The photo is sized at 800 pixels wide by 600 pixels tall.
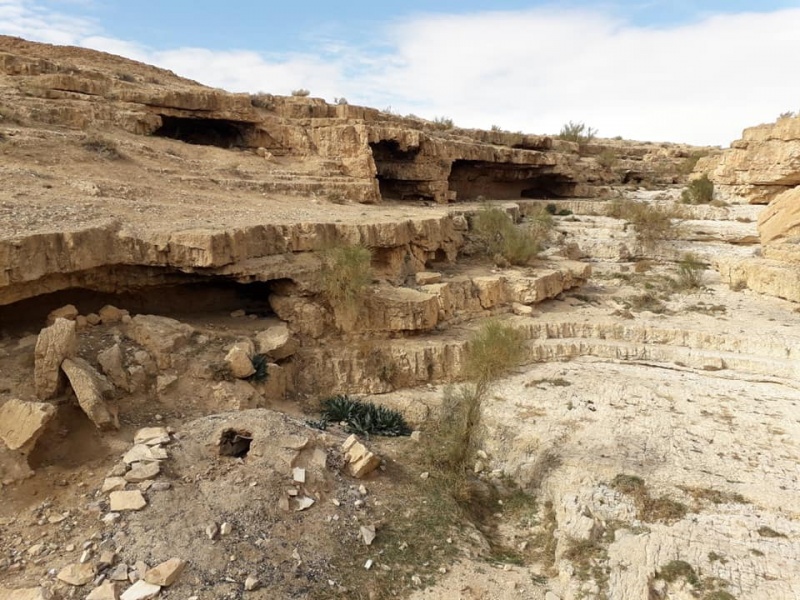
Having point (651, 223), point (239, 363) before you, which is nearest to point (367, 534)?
point (239, 363)

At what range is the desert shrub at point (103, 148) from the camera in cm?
1146

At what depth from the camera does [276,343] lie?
27.3 ft

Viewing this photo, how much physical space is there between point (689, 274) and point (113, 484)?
13212mm

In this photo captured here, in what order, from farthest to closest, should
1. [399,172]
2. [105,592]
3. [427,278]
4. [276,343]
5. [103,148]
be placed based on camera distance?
[399,172] → [103,148] → [427,278] → [276,343] → [105,592]

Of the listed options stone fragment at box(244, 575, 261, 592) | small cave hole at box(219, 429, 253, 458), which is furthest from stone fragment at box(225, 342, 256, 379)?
stone fragment at box(244, 575, 261, 592)

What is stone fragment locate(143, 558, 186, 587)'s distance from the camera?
14.3ft

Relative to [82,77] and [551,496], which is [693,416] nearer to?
[551,496]

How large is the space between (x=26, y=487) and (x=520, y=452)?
567cm

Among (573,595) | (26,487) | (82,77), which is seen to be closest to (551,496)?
(573,595)

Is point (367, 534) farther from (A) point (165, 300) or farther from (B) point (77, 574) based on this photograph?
(A) point (165, 300)

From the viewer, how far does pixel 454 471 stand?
6.72 metres

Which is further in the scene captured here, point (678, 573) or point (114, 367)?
point (114, 367)

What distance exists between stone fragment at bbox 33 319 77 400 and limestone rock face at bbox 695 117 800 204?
1944 cm

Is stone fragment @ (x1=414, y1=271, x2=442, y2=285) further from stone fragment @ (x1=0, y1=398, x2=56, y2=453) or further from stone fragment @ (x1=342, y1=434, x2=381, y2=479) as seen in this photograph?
stone fragment @ (x1=0, y1=398, x2=56, y2=453)
